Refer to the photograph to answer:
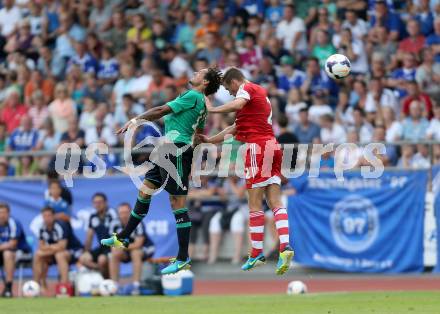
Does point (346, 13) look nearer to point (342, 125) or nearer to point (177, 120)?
point (342, 125)

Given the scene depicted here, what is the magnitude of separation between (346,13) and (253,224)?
8.98m

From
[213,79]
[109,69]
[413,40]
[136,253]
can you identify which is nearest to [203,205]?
[136,253]

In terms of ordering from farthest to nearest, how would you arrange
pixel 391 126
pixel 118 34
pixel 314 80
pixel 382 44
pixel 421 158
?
pixel 118 34 < pixel 382 44 < pixel 314 80 < pixel 391 126 < pixel 421 158

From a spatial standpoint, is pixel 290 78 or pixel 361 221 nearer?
pixel 361 221

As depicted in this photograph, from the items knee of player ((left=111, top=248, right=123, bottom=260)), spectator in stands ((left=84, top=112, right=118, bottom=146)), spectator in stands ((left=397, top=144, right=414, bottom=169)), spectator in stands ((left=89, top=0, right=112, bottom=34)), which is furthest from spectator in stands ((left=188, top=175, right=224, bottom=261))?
spectator in stands ((left=89, top=0, right=112, bottom=34))

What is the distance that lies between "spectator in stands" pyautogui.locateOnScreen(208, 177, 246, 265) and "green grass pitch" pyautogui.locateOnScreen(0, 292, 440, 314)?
2.78 metres

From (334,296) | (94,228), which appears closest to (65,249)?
(94,228)

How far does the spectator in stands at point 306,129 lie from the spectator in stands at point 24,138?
5.45 metres

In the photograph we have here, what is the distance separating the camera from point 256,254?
14469 mm

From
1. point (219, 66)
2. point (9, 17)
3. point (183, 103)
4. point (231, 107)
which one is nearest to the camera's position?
point (231, 107)

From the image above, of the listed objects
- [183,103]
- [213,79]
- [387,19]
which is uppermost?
[387,19]

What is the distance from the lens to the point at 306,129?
20656 mm

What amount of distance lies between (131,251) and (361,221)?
4.00m

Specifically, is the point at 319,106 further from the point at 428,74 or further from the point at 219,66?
the point at 219,66
